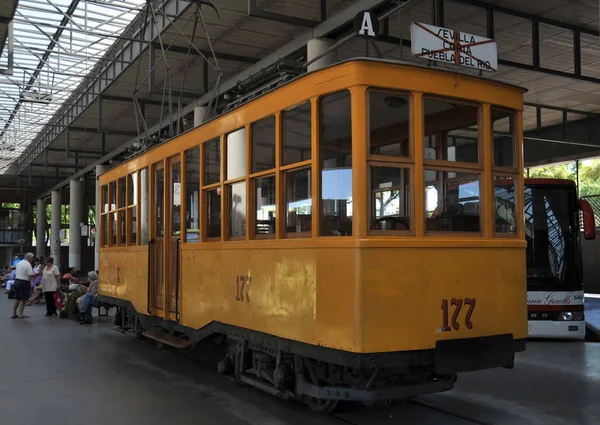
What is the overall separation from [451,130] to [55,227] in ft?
127

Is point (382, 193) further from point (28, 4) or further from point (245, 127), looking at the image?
point (28, 4)

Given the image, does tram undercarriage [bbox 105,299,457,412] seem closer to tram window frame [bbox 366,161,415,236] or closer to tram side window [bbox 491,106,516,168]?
tram window frame [bbox 366,161,415,236]

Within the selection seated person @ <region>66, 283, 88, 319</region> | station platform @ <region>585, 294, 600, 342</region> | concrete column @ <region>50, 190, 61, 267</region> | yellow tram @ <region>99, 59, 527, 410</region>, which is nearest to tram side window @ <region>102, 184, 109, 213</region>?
seated person @ <region>66, 283, 88, 319</region>

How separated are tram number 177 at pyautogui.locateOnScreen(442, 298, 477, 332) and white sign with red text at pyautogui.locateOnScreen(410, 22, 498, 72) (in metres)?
2.03

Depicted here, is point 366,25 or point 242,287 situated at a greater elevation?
point 366,25

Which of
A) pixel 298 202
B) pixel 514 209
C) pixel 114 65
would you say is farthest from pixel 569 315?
pixel 114 65

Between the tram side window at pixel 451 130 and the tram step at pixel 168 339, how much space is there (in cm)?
411

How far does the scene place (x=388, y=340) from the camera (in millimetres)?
4574

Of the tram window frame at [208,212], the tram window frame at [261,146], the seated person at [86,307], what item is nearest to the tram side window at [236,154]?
the tram window frame at [261,146]

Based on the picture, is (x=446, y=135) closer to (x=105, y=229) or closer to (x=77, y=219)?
(x=105, y=229)

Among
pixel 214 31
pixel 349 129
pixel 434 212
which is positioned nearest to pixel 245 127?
pixel 349 129

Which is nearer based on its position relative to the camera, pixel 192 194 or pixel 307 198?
pixel 307 198

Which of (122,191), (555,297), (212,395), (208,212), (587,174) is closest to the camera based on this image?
(212,395)

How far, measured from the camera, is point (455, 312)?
190 inches
